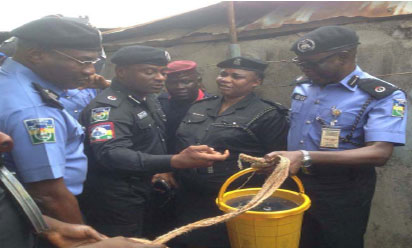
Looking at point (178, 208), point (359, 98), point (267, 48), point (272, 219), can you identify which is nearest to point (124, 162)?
point (178, 208)

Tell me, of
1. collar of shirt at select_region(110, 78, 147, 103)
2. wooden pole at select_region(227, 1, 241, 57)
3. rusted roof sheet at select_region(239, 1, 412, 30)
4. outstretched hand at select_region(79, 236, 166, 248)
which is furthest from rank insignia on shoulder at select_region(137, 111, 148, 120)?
rusted roof sheet at select_region(239, 1, 412, 30)

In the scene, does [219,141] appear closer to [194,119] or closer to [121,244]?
[194,119]

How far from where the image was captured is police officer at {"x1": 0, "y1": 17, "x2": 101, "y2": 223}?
1.68 metres

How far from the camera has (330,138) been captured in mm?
2494

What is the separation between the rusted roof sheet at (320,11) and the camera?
10.6ft

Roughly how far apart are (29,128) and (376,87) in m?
2.34

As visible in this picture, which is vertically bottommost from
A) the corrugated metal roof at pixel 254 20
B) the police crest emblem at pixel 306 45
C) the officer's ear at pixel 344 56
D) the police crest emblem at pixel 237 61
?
the police crest emblem at pixel 237 61

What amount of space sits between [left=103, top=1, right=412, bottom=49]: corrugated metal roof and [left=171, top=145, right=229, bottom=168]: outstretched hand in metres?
2.08

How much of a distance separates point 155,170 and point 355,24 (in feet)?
8.43

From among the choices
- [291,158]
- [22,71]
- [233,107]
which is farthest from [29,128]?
[233,107]

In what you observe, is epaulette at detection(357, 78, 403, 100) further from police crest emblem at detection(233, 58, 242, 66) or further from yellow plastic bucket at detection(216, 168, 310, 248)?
police crest emblem at detection(233, 58, 242, 66)

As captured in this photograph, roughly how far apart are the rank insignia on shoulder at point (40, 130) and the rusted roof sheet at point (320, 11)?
285 cm

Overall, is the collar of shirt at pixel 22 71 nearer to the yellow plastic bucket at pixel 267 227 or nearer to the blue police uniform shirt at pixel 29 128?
the blue police uniform shirt at pixel 29 128

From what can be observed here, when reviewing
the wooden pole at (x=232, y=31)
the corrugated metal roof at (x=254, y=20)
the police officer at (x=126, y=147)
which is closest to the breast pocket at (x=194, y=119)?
the police officer at (x=126, y=147)
